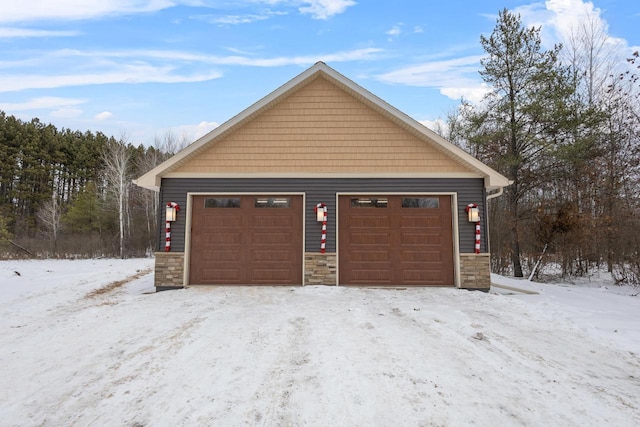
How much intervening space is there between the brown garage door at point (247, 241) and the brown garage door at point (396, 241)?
1.23m

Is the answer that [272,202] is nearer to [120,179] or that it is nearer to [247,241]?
[247,241]

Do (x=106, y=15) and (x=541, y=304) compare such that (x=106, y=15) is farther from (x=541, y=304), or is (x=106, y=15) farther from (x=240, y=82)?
(x=541, y=304)

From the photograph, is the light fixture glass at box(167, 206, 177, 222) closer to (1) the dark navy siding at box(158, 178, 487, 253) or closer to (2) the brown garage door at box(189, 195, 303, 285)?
(1) the dark navy siding at box(158, 178, 487, 253)

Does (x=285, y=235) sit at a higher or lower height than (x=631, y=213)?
lower

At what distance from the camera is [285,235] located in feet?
24.9

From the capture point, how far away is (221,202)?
25.2ft

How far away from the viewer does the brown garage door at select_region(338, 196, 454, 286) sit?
746cm

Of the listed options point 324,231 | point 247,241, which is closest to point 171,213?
point 247,241

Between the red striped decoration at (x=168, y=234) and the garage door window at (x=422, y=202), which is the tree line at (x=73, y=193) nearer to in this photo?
the red striped decoration at (x=168, y=234)

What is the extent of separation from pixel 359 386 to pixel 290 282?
15.7 ft

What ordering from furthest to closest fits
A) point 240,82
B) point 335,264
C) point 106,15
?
point 240,82 → point 106,15 → point 335,264

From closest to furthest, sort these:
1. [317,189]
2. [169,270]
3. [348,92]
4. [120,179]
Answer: [169,270]
[317,189]
[348,92]
[120,179]

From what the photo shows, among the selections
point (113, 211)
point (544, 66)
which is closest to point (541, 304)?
point (544, 66)

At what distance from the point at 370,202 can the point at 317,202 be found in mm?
1315
